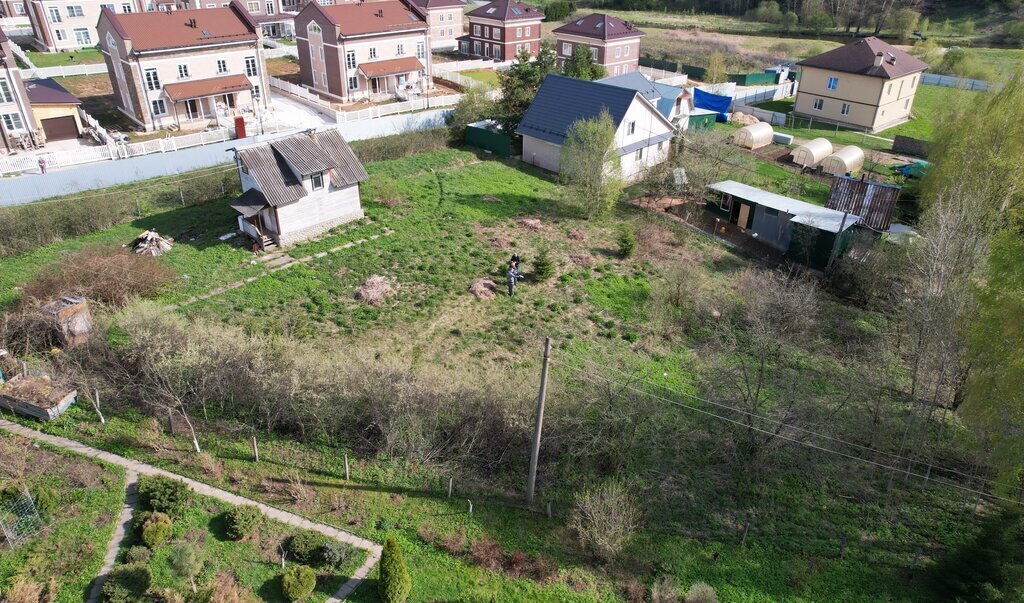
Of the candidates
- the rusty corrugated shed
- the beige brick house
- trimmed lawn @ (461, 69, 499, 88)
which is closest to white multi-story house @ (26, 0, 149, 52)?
trimmed lawn @ (461, 69, 499, 88)

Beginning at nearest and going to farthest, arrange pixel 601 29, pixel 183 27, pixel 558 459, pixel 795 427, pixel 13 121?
1. pixel 558 459
2. pixel 795 427
3. pixel 13 121
4. pixel 183 27
5. pixel 601 29

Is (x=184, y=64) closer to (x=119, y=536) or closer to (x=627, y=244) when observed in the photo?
(x=627, y=244)

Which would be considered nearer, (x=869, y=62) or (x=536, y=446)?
(x=536, y=446)

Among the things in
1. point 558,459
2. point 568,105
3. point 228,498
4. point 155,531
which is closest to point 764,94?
point 568,105

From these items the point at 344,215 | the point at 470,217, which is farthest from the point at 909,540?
the point at 344,215

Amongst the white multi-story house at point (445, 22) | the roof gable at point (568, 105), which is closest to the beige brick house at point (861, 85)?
the roof gable at point (568, 105)

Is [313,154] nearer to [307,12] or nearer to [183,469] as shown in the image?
[183,469]
